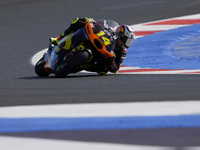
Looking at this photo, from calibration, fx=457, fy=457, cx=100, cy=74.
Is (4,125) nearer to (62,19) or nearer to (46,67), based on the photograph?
(46,67)

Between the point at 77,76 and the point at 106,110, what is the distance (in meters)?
3.05

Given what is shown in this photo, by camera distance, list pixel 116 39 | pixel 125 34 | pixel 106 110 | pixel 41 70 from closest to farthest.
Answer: pixel 106 110, pixel 125 34, pixel 116 39, pixel 41 70

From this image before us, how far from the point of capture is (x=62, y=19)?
12219mm

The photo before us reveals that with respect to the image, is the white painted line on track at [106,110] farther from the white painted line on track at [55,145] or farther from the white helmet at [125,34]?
the white helmet at [125,34]

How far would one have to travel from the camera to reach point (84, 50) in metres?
6.24

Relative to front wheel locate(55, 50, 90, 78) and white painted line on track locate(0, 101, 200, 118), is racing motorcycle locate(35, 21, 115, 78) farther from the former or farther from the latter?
white painted line on track locate(0, 101, 200, 118)

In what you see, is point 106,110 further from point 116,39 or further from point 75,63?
point 116,39

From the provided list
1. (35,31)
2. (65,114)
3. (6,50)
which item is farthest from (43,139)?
(35,31)

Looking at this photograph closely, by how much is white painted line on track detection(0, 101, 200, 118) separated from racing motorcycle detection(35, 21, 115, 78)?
2183mm

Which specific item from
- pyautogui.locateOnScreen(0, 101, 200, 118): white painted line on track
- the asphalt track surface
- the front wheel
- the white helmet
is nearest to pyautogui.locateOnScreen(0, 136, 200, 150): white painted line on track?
the asphalt track surface

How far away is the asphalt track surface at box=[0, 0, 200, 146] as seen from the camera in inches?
167

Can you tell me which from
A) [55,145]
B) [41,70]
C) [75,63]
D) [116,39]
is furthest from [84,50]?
[55,145]

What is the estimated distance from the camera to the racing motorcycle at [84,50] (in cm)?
622

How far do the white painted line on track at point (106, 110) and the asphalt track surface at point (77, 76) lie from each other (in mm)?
223
